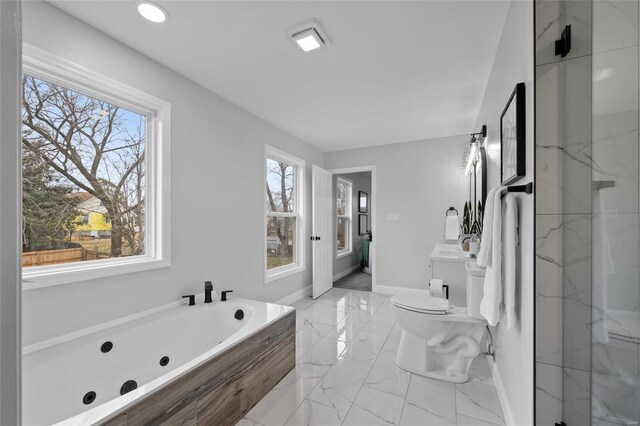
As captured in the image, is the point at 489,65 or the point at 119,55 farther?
the point at 489,65

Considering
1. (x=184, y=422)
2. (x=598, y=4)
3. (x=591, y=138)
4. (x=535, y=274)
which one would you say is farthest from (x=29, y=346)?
(x=598, y=4)

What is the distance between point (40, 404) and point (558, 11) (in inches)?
114

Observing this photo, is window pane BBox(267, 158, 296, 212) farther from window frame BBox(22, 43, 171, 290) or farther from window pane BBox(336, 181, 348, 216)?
window pane BBox(336, 181, 348, 216)

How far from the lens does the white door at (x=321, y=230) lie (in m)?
4.09

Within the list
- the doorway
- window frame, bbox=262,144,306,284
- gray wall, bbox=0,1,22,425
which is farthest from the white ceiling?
the doorway

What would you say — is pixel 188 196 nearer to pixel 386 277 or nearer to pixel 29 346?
pixel 29 346

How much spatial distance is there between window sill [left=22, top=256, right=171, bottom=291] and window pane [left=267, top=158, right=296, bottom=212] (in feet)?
5.50

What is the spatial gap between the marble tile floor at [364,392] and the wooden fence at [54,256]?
141cm

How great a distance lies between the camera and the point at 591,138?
3.39 ft

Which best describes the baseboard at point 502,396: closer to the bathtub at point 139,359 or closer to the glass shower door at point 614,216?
the glass shower door at point 614,216

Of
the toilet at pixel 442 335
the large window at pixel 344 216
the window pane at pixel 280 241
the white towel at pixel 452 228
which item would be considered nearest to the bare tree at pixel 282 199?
the window pane at pixel 280 241

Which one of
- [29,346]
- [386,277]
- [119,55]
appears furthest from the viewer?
[386,277]

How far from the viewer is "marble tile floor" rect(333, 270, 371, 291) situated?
4.70 metres

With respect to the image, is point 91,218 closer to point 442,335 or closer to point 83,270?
point 83,270
